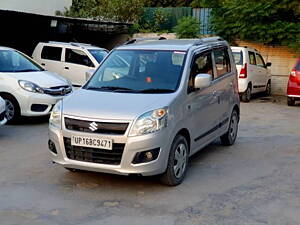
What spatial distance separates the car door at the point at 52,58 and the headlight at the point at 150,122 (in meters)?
9.03

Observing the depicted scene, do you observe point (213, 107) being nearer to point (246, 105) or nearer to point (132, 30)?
point (246, 105)

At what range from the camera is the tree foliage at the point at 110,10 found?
19.7m

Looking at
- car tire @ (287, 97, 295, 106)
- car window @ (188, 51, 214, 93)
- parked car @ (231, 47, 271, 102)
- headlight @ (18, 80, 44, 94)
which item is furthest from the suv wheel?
car window @ (188, 51, 214, 93)

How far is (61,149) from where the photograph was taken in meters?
5.46

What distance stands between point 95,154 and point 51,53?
30.1 ft

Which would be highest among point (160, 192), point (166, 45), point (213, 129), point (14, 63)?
point (166, 45)

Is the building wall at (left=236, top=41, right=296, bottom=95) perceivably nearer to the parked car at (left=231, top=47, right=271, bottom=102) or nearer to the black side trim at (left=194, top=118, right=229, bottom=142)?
the parked car at (left=231, top=47, right=271, bottom=102)

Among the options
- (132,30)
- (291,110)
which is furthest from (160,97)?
(132,30)

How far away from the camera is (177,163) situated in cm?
569

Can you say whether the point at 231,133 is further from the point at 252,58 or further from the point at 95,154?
the point at 252,58

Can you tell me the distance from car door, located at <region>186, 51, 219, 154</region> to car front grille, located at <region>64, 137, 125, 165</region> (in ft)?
3.80

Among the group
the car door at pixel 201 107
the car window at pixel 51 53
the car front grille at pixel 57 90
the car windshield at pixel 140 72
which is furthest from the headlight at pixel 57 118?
the car window at pixel 51 53

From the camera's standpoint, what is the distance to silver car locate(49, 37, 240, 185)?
520cm

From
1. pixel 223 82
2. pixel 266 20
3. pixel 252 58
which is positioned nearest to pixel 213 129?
pixel 223 82
